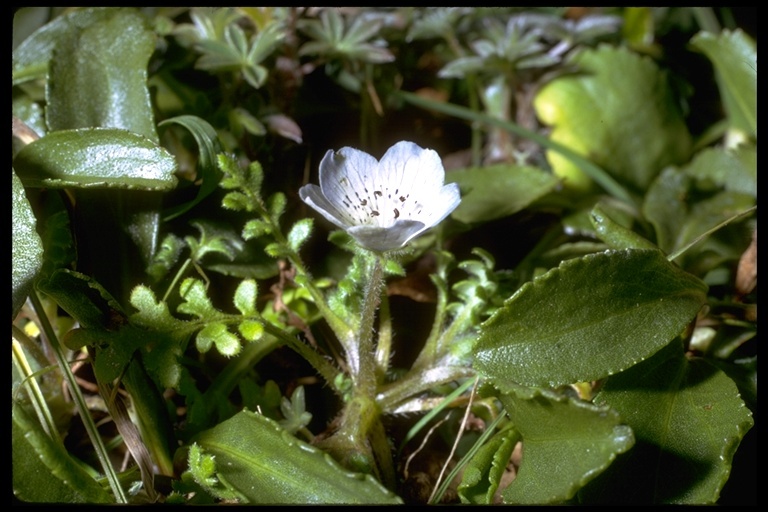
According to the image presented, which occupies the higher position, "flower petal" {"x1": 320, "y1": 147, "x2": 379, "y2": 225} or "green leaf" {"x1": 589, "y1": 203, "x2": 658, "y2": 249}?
"flower petal" {"x1": 320, "y1": 147, "x2": 379, "y2": 225}

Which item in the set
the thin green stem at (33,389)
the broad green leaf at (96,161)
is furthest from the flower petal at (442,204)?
the thin green stem at (33,389)

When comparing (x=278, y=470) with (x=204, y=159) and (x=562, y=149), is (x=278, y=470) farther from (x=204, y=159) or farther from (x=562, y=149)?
(x=562, y=149)

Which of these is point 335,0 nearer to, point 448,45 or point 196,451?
point 448,45

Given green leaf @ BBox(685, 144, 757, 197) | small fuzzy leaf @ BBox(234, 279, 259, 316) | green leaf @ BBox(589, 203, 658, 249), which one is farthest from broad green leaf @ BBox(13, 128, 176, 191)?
green leaf @ BBox(685, 144, 757, 197)

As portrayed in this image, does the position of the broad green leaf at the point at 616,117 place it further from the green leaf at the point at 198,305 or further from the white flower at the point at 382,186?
the green leaf at the point at 198,305

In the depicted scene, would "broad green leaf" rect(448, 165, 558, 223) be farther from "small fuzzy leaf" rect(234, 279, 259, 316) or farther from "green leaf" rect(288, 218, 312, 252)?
"small fuzzy leaf" rect(234, 279, 259, 316)

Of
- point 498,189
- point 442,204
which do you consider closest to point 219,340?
point 442,204
